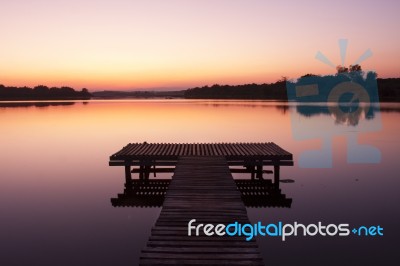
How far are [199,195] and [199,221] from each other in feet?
7.05

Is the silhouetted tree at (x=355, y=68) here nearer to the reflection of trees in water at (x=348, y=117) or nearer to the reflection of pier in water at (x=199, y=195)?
the reflection of trees in water at (x=348, y=117)

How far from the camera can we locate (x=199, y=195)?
35.8 ft

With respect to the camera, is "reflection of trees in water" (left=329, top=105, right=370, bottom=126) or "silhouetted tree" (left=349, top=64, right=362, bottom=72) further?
"silhouetted tree" (left=349, top=64, right=362, bottom=72)

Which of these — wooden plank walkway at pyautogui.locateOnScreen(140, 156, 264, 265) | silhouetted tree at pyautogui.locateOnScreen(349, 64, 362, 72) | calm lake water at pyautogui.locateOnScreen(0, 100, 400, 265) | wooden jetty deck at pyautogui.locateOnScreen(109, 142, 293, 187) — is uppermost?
silhouetted tree at pyautogui.locateOnScreen(349, 64, 362, 72)

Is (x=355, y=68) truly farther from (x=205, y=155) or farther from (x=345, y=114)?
(x=205, y=155)

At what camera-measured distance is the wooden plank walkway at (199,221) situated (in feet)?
22.8

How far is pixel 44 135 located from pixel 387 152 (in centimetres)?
3545

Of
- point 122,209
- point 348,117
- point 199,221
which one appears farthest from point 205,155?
point 348,117

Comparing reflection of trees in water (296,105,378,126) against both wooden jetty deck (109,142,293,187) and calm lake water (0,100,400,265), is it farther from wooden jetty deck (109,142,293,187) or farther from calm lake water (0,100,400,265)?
wooden jetty deck (109,142,293,187)

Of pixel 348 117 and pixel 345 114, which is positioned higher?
pixel 345 114

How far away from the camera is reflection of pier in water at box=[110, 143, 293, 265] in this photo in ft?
23.6

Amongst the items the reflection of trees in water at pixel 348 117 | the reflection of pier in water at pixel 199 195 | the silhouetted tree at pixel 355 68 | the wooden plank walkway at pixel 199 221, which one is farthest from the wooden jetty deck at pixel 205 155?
the silhouetted tree at pixel 355 68

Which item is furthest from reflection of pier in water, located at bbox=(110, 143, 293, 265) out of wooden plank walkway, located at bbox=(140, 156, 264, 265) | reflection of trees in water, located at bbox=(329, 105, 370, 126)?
reflection of trees in water, located at bbox=(329, 105, 370, 126)

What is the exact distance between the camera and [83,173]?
70.7 ft
